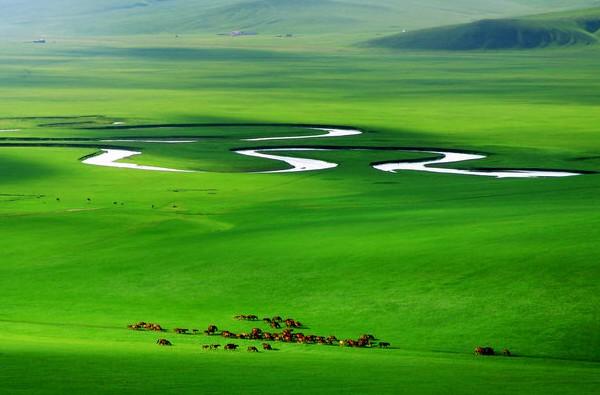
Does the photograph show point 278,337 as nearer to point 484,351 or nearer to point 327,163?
point 484,351

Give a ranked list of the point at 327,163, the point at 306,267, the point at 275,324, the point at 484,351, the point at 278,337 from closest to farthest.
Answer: the point at 484,351
the point at 278,337
the point at 275,324
the point at 306,267
the point at 327,163

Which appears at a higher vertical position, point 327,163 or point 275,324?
point 275,324

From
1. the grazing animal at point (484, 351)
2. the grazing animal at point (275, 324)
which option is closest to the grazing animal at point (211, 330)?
the grazing animal at point (275, 324)

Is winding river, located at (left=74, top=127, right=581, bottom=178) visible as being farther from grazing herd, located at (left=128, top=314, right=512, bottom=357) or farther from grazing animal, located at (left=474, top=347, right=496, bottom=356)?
grazing animal, located at (left=474, top=347, right=496, bottom=356)

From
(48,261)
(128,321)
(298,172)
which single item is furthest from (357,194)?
(128,321)

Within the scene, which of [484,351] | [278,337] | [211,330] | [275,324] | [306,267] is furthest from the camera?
[306,267]

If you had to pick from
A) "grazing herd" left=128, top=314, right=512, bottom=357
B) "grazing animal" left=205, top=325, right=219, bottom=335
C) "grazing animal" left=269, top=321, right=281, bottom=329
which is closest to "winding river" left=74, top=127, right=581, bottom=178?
"grazing animal" left=269, top=321, right=281, bottom=329

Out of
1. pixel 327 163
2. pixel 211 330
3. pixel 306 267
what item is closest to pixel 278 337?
pixel 211 330
